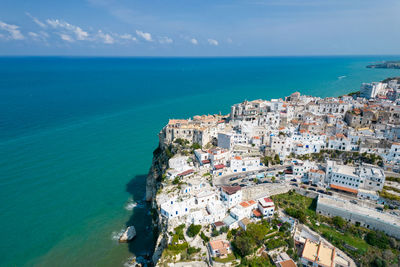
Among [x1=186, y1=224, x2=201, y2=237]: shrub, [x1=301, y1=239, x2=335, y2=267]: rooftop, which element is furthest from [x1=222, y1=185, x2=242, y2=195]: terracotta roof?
[x1=301, y1=239, x2=335, y2=267]: rooftop

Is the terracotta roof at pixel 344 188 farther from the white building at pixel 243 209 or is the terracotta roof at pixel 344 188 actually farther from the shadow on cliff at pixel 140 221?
the shadow on cliff at pixel 140 221

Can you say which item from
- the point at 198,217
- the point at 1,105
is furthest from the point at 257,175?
the point at 1,105

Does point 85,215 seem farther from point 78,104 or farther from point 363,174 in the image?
point 78,104

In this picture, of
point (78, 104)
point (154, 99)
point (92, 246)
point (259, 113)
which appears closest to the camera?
point (92, 246)

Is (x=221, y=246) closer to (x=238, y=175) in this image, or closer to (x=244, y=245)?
(x=244, y=245)

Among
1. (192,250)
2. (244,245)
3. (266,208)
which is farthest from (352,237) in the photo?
(192,250)

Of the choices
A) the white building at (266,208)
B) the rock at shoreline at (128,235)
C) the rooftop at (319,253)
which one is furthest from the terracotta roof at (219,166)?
the rooftop at (319,253)

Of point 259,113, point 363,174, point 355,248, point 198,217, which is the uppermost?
point 259,113

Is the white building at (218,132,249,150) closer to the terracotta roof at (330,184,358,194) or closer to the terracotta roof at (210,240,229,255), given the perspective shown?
the terracotta roof at (330,184,358,194)

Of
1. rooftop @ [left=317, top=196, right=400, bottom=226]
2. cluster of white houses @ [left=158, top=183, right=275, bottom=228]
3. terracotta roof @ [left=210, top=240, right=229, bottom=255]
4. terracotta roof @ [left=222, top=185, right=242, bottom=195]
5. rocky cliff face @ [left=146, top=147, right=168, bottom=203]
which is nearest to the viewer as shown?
terracotta roof @ [left=210, top=240, right=229, bottom=255]
